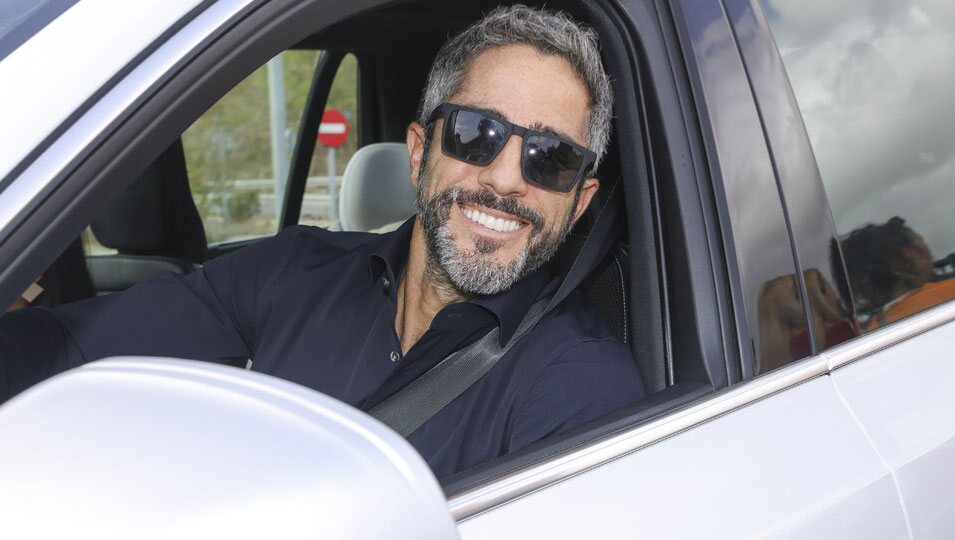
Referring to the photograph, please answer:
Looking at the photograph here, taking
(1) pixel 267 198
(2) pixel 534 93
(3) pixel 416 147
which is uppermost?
(2) pixel 534 93

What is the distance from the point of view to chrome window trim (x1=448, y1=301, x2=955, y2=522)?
1092 mm

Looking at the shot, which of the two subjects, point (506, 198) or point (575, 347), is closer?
point (575, 347)

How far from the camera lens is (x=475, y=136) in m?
1.83

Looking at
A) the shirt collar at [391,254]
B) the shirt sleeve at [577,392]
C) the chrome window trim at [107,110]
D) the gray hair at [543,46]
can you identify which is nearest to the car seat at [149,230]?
the shirt collar at [391,254]

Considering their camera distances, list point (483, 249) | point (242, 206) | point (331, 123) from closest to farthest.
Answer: point (483, 249), point (331, 123), point (242, 206)

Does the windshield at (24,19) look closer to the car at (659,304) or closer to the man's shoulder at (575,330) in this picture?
the car at (659,304)

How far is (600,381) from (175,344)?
0.88m

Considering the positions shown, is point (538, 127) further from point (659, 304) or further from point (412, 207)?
point (412, 207)

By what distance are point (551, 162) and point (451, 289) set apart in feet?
1.06

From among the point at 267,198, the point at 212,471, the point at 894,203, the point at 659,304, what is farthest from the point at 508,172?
the point at 267,198

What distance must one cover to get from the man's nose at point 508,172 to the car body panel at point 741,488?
650 millimetres

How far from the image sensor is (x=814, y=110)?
152 cm

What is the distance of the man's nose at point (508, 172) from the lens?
182 cm

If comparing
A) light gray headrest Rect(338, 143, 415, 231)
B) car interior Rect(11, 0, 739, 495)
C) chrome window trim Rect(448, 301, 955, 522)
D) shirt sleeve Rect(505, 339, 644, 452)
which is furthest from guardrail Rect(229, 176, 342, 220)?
chrome window trim Rect(448, 301, 955, 522)
